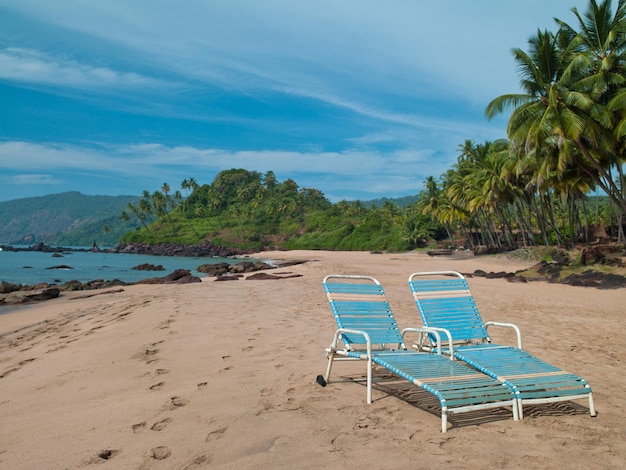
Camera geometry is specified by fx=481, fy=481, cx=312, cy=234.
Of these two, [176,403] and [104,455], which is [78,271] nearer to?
[176,403]

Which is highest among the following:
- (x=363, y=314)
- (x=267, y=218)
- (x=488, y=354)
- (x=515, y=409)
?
(x=267, y=218)

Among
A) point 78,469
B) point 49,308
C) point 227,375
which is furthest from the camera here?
point 49,308

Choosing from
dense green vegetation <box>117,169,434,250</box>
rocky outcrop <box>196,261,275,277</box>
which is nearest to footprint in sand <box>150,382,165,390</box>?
rocky outcrop <box>196,261,275,277</box>

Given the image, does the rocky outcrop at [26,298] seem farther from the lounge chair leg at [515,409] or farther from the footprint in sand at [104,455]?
the lounge chair leg at [515,409]

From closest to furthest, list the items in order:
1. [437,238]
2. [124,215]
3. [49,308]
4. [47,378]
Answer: [47,378] < [49,308] < [437,238] < [124,215]

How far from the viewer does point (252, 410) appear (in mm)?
3809

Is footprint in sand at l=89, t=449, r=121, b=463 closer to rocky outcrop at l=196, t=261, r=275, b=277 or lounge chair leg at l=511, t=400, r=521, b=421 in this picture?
lounge chair leg at l=511, t=400, r=521, b=421

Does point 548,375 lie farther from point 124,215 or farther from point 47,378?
point 124,215

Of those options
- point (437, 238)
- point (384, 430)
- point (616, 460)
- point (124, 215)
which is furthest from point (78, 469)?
point (124, 215)

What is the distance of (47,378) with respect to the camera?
17.2 feet

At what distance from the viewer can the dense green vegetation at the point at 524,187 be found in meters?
19.6

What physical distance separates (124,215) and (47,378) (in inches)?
4279

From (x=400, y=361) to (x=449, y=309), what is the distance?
4.90 feet

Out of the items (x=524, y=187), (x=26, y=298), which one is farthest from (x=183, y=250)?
(x=26, y=298)
